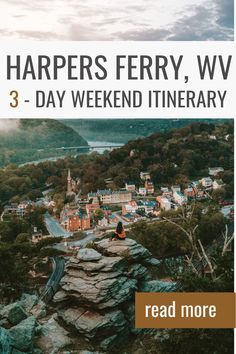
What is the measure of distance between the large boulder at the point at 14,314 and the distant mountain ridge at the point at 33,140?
A: 5.13 ft

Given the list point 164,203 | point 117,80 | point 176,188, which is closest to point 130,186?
point 164,203

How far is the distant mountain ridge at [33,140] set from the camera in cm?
461

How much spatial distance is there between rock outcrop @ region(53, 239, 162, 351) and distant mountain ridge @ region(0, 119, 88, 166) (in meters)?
1.17

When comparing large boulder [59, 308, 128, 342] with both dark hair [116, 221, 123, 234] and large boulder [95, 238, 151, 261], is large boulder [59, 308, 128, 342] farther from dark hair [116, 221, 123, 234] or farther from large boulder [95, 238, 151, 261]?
dark hair [116, 221, 123, 234]

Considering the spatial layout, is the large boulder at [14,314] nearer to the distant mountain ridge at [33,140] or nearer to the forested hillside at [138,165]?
the forested hillside at [138,165]

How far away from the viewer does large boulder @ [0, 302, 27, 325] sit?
4.28 m

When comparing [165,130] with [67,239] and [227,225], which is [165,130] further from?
[67,239]

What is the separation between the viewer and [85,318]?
4.45 m

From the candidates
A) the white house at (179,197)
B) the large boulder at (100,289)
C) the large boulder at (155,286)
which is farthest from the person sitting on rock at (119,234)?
the white house at (179,197)

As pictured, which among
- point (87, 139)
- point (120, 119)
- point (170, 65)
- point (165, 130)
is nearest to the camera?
point (170, 65)

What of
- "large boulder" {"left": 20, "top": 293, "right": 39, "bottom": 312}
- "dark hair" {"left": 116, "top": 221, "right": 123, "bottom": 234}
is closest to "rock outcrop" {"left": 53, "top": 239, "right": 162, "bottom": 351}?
"dark hair" {"left": 116, "top": 221, "right": 123, "bottom": 234}

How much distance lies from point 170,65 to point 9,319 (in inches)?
104

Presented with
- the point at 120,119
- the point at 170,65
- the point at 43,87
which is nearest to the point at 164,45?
the point at 170,65

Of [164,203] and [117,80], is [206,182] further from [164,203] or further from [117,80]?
[117,80]
